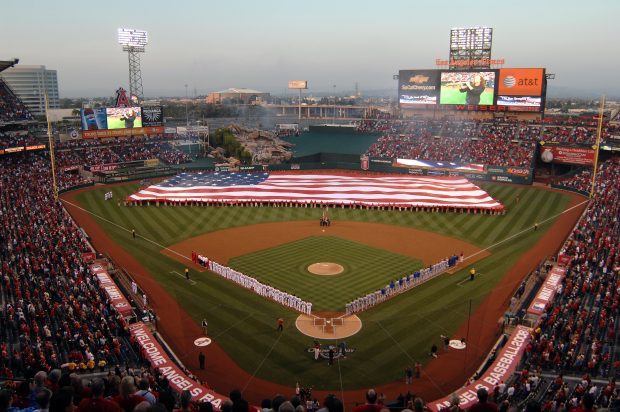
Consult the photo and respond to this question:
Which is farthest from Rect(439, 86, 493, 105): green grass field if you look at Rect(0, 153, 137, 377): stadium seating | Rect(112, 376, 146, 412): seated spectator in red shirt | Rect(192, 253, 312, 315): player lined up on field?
Rect(112, 376, 146, 412): seated spectator in red shirt

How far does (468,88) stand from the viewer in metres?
66.8

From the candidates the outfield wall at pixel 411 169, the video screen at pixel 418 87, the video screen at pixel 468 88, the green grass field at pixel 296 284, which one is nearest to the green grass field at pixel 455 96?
the video screen at pixel 468 88

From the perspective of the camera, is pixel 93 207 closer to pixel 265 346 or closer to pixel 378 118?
pixel 265 346

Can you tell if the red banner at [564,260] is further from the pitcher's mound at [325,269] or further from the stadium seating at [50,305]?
the stadium seating at [50,305]

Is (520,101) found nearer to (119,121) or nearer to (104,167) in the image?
(119,121)

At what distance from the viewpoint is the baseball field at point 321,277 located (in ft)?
68.0

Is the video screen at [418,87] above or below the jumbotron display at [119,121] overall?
above

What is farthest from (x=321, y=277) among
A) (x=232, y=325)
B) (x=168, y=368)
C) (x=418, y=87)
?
(x=418, y=87)

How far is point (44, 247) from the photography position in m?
30.5

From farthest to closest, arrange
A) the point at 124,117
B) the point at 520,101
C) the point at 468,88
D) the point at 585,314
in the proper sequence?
the point at 468,88, the point at 124,117, the point at 520,101, the point at 585,314

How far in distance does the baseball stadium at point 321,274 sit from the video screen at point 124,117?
318 mm

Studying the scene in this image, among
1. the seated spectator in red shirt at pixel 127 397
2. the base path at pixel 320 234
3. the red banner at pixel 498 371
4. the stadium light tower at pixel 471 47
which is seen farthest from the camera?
the stadium light tower at pixel 471 47

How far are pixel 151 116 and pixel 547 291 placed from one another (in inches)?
2210

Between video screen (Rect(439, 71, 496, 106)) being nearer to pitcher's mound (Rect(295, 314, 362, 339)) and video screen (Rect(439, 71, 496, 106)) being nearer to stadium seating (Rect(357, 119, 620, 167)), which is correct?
stadium seating (Rect(357, 119, 620, 167))
